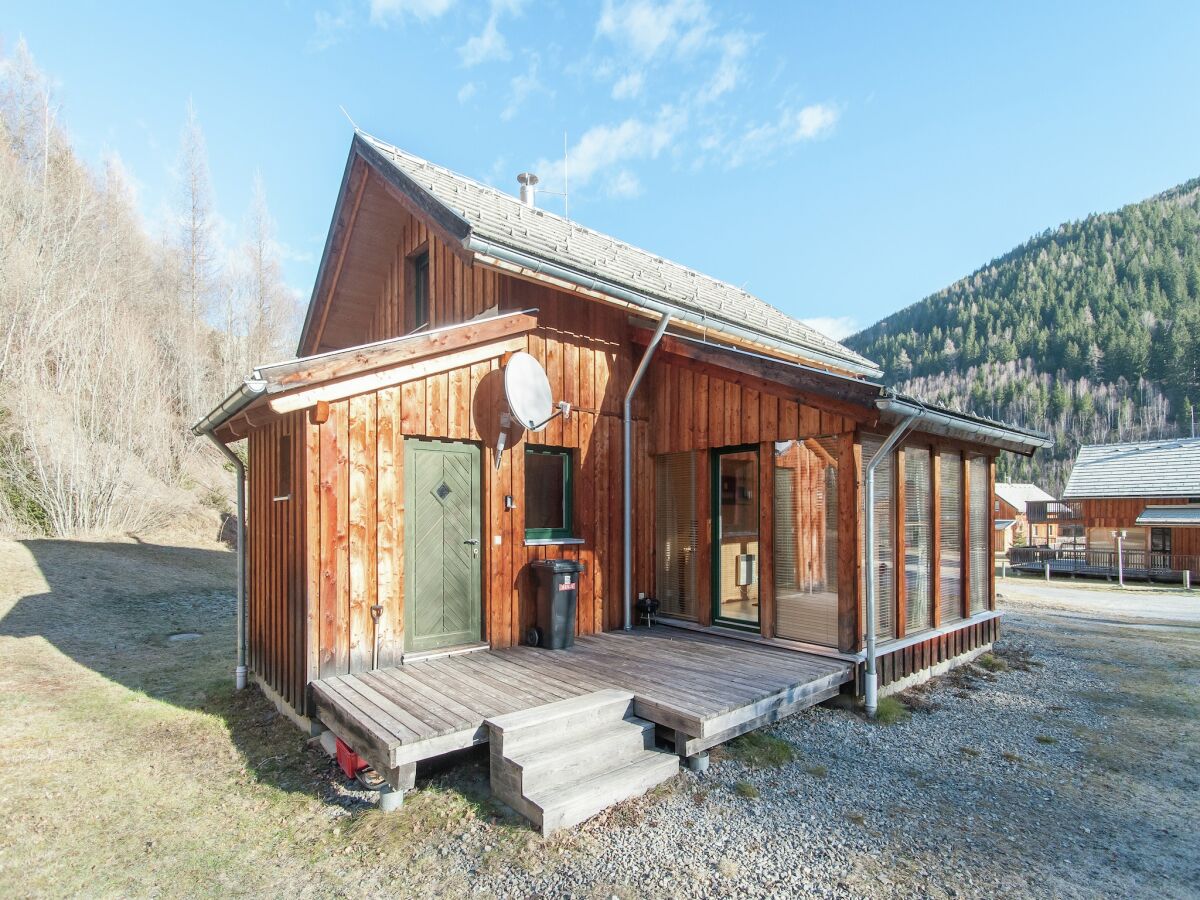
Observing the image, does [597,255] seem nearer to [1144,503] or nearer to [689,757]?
[689,757]

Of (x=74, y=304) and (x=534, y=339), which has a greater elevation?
Answer: (x=74, y=304)

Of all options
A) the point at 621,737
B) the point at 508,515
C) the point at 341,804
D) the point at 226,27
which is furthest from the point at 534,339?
the point at 226,27

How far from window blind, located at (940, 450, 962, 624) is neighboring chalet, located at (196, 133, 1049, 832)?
0.12 ft

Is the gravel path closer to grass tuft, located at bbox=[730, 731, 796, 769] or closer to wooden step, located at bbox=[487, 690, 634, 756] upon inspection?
grass tuft, located at bbox=[730, 731, 796, 769]

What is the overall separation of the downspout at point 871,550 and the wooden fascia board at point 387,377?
12.3 ft

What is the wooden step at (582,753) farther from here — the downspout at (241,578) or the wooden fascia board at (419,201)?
the wooden fascia board at (419,201)

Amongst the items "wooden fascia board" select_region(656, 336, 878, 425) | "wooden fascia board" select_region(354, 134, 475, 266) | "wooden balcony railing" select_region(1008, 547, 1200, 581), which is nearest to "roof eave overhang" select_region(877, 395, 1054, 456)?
"wooden fascia board" select_region(656, 336, 878, 425)

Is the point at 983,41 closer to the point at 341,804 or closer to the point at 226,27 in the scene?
the point at 226,27

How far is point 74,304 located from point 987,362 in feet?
296

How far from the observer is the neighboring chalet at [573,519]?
4.43 meters

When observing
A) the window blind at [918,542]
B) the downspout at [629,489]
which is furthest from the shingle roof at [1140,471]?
the downspout at [629,489]

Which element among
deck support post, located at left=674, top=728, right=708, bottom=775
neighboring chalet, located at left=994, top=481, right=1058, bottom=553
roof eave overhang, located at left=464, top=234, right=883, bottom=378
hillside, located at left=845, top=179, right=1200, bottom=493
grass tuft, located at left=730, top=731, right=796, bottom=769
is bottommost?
neighboring chalet, located at left=994, top=481, right=1058, bottom=553

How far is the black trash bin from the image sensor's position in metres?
6.08

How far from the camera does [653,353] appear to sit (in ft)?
24.5
